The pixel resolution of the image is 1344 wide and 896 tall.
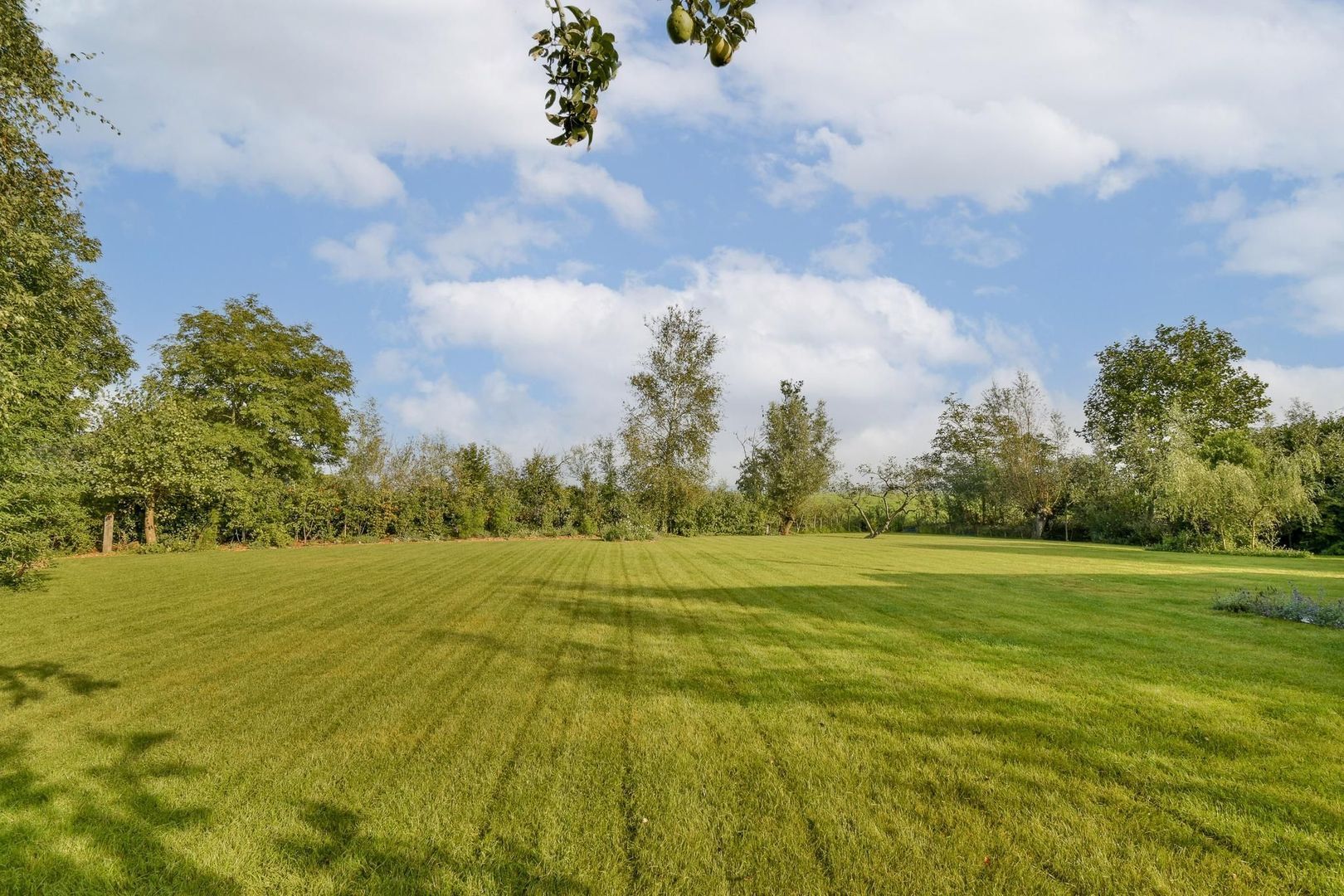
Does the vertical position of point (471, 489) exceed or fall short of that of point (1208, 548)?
it exceeds it

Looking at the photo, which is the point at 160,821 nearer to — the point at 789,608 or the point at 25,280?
the point at 789,608

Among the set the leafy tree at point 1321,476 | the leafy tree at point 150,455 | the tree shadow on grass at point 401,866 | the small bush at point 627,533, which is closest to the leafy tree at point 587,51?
the tree shadow on grass at point 401,866

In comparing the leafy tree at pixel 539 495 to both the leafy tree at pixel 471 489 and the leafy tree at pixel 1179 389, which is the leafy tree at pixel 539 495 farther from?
→ the leafy tree at pixel 1179 389

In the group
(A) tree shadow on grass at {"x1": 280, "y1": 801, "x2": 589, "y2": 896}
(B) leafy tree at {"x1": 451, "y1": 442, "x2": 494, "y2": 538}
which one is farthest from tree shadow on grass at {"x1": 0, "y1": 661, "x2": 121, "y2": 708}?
(B) leafy tree at {"x1": 451, "y1": 442, "x2": 494, "y2": 538}

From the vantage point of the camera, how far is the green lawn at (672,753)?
233 cm

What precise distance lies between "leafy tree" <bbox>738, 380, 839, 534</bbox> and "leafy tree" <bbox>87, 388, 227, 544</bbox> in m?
28.6

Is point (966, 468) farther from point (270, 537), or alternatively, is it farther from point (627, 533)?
point (270, 537)

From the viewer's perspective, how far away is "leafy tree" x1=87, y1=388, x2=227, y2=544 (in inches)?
693

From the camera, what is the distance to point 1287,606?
283 inches

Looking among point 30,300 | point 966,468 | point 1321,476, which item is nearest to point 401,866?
point 30,300

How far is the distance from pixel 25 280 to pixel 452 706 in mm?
13964

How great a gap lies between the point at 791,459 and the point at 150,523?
104 feet

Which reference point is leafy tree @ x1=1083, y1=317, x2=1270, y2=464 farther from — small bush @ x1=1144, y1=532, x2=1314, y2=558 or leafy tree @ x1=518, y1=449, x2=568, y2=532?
leafy tree @ x1=518, y1=449, x2=568, y2=532

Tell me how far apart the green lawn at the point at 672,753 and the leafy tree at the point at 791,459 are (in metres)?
30.6
